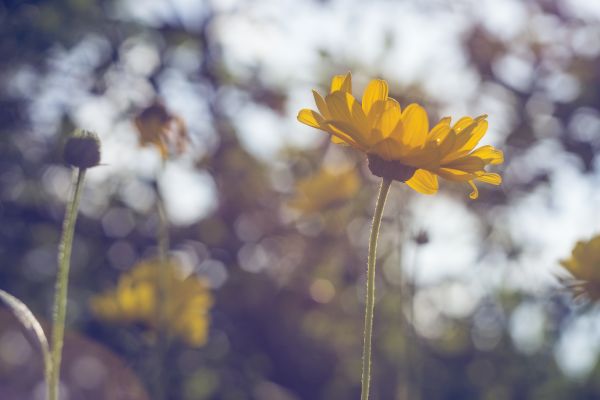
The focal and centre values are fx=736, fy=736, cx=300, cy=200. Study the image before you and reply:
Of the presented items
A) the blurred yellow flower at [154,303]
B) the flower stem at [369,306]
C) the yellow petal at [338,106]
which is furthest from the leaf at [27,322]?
the blurred yellow flower at [154,303]

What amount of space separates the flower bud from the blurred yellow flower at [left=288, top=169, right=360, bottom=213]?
2456 millimetres

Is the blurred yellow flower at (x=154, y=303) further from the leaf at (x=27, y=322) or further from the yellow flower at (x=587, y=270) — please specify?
the leaf at (x=27, y=322)

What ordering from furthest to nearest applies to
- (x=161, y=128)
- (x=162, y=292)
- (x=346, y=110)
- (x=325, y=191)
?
(x=325, y=191), (x=161, y=128), (x=162, y=292), (x=346, y=110)

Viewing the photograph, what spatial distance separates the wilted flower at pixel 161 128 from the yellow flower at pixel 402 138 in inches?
37.5

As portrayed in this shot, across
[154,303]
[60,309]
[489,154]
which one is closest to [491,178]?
[489,154]

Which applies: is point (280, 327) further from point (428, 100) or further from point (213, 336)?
point (428, 100)

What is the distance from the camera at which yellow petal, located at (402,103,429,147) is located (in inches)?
44.4

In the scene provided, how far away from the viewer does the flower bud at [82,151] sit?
112 cm

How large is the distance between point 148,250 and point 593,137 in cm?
279

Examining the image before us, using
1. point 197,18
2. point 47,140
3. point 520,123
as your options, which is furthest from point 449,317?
point 47,140

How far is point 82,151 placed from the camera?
112 cm

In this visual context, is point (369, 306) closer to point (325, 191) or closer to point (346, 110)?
point (346, 110)

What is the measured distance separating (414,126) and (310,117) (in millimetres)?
161

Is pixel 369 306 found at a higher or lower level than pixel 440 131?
lower
